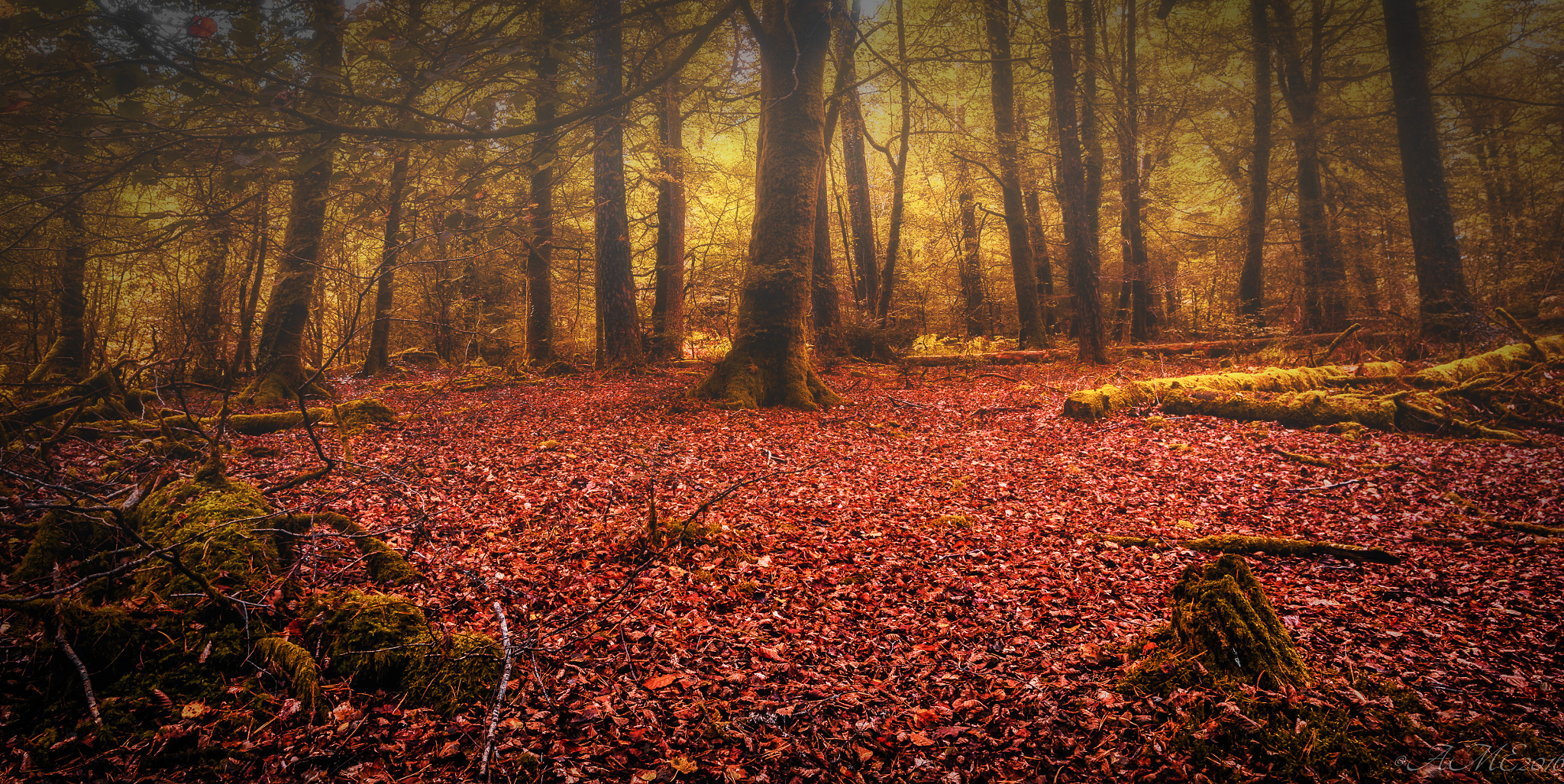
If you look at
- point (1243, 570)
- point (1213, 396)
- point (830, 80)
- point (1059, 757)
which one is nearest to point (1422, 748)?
point (1243, 570)

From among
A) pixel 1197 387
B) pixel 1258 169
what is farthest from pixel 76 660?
pixel 1258 169

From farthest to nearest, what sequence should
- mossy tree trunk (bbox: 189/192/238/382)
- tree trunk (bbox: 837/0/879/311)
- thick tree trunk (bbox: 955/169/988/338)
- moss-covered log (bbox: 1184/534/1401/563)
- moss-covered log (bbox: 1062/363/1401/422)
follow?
thick tree trunk (bbox: 955/169/988/338) < tree trunk (bbox: 837/0/879/311) < moss-covered log (bbox: 1062/363/1401/422) < mossy tree trunk (bbox: 189/192/238/382) < moss-covered log (bbox: 1184/534/1401/563)

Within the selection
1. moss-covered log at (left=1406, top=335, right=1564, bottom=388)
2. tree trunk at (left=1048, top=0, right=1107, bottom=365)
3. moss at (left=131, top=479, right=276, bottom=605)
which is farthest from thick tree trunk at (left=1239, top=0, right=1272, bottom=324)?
moss at (left=131, top=479, right=276, bottom=605)

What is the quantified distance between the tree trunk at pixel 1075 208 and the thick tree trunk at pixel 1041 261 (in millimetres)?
4643

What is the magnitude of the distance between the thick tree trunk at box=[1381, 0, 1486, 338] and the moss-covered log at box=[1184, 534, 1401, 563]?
945 cm

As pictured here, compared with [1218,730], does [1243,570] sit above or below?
above

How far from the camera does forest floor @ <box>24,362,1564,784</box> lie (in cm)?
228

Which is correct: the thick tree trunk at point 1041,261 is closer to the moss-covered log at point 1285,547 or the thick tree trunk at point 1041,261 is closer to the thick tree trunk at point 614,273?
the thick tree trunk at point 614,273

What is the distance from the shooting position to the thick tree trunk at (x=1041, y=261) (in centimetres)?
1742

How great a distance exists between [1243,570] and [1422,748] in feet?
2.89

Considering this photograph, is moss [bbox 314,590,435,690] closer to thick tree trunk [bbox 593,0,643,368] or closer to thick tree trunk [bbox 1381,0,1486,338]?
thick tree trunk [bbox 593,0,643,368]

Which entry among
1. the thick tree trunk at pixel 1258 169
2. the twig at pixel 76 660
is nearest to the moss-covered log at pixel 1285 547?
the twig at pixel 76 660

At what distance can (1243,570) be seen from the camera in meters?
2.79

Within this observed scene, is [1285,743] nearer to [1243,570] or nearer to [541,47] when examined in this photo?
[1243,570]
